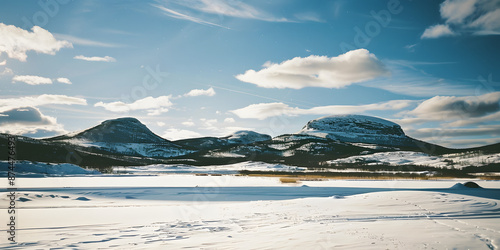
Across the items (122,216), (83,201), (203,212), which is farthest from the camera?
(83,201)

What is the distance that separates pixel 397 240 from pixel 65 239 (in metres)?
11.2

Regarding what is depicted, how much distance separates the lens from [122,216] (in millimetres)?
16703

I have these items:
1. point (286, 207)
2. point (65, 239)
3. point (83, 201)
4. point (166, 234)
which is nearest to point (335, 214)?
point (286, 207)

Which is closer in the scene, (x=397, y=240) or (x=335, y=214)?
(x=397, y=240)

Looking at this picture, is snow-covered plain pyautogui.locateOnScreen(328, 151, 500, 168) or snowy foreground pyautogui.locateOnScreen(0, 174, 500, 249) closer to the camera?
snowy foreground pyautogui.locateOnScreen(0, 174, 500, 249)

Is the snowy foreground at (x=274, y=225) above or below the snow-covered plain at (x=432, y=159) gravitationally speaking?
above

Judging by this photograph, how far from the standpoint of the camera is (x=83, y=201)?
23156mm

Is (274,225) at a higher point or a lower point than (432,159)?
higher

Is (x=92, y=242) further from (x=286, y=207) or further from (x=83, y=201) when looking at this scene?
(x=83, y=201)

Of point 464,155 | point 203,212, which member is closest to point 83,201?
point 203,212

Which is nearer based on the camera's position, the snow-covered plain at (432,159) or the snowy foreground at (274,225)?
the snowy foreground at (274,225)

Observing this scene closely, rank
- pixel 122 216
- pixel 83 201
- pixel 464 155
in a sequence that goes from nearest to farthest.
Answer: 1. pixel 122 216
2. pixel 83 201
3. pixel 464 155

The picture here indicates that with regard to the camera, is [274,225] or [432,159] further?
[432,159]

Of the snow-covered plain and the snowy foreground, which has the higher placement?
the snowy foreground
